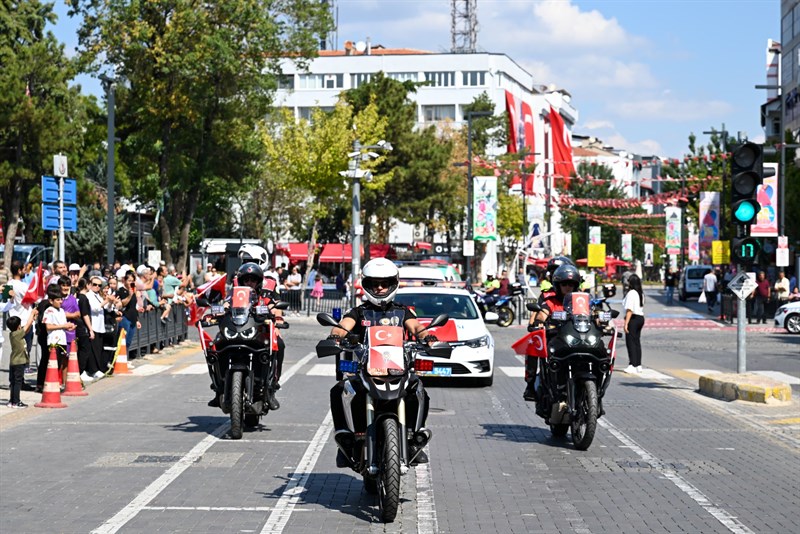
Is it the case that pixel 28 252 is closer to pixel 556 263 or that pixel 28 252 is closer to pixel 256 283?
pixel 256 283

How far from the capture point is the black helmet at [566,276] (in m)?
13.8

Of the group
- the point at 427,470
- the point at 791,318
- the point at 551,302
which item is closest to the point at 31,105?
the point at 791,318

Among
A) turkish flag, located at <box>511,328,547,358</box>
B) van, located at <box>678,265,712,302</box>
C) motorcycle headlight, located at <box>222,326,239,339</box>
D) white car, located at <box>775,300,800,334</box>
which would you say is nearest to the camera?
turkish flag, located at <box>511,328,547,358</box>

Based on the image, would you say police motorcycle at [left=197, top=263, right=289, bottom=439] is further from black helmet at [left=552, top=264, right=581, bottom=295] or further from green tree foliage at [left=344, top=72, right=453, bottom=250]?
green tree foliage at [left=344, top=72, right=453, bottom=250]

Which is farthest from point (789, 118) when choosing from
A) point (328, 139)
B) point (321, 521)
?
point (321, 521)

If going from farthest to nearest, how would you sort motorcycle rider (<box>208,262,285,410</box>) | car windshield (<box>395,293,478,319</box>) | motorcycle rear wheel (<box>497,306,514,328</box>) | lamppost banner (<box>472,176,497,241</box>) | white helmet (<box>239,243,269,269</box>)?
lamppost banner (<box>472,176,497,241</box>) → motorcycle rear wheel (<box>497,306,514,328</box>) → car windshield (<box>395,293,478,319</box>) → white helmet (<box>239,243,269,269</box>) → motorcycle rider (<box>208,262,285,410</box>)

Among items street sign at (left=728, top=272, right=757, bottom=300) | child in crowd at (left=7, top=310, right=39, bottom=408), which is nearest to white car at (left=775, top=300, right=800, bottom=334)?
Result: street sign at (left=728, top=272, right=757, bottom=300)

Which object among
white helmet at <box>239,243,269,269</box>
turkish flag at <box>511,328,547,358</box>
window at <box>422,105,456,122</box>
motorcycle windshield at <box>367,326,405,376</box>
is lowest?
turkish flag at <box>511,328,547,358</box>

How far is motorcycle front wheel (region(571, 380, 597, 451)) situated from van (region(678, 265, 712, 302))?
61.2 m

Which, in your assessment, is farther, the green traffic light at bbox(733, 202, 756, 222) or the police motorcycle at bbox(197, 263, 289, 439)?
the green traffic light at bbox(733, 202, 756, 222)

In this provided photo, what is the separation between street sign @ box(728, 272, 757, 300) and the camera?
2058 cm

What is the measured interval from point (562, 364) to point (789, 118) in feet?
213

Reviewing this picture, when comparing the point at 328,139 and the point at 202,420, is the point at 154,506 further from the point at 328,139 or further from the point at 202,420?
the point at 328,139

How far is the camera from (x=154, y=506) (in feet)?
32.8
